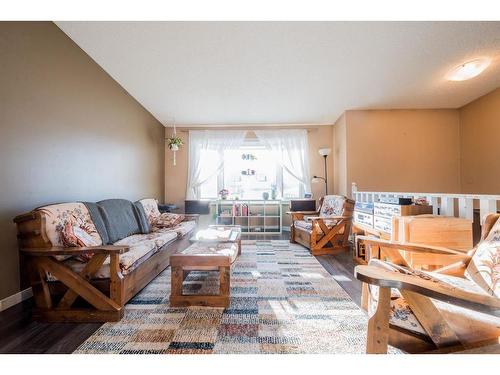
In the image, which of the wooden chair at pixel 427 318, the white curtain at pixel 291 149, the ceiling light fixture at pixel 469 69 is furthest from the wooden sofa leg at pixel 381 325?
the white curtain at pixel 291 149

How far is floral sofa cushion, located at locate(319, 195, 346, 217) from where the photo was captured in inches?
141

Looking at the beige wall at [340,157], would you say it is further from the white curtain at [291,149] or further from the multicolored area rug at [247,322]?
the multicolored area rug at [247,322]

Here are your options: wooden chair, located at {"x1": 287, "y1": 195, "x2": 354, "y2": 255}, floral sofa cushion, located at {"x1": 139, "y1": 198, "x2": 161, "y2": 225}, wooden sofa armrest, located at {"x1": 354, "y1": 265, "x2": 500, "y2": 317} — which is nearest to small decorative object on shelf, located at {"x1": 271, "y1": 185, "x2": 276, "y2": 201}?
wooden chair, located at {"x1": 287, "y1": 195, "x2": 354, "y2": 255}

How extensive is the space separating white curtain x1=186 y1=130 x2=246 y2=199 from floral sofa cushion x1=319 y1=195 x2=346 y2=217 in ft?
7.40

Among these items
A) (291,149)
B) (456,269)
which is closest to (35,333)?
(456,269)

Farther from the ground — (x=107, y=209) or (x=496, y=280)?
(x=107, y=209)

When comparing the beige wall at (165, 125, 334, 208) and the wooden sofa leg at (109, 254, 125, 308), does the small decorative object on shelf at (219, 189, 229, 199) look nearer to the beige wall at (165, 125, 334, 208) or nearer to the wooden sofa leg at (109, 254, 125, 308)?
the beige wall at (165, 125, 334, 208)

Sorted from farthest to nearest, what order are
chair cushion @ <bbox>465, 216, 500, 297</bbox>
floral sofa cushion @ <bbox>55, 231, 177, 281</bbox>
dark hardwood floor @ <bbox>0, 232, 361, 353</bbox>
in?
floral sofa cushion @ <bbox>55, 231, 177, 281</bbox>
dark hardwood floor @ <bbox>0, 232, 361, 353</bbox>
chair cushion @ <bbox>465, 216, 500, 297</bbox>

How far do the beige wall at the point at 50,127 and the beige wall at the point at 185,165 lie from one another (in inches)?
68.8

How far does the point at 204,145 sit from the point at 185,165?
63 cm
